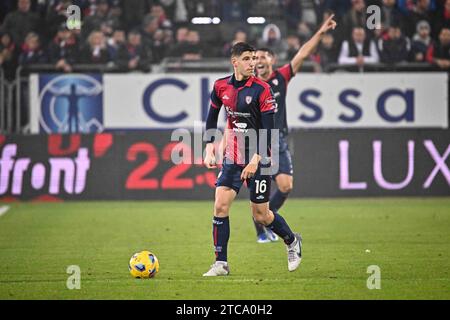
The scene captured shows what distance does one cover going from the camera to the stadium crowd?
21656 millimetres

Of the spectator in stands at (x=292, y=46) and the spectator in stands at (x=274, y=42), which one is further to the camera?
the spectator in stands at (x=274, y=42)

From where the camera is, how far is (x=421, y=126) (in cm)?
2116

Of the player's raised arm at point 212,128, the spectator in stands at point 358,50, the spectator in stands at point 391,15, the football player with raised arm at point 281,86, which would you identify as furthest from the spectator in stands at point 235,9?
the player's raised arm at point 212,128

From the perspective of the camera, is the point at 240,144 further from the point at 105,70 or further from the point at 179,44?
the point at 179,44

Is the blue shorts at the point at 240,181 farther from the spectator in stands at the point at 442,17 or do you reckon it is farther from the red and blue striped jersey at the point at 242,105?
the spectator in stands at the point at 442,17

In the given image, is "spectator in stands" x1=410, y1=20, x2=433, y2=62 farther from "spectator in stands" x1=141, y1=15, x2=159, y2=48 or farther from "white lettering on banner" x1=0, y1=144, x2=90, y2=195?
"white lettering on banner" x1=0, y1=144, x2=90, y2=195

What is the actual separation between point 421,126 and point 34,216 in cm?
855

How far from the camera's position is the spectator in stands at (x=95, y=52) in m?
21.7

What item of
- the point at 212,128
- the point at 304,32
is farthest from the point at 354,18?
the point at 212,128

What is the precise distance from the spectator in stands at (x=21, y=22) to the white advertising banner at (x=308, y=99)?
1774 mm

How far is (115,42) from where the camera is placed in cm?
2211

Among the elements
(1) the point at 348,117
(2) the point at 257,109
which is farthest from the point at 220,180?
(1) the point at 348,117

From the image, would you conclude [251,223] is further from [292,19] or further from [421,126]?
[292,19]
